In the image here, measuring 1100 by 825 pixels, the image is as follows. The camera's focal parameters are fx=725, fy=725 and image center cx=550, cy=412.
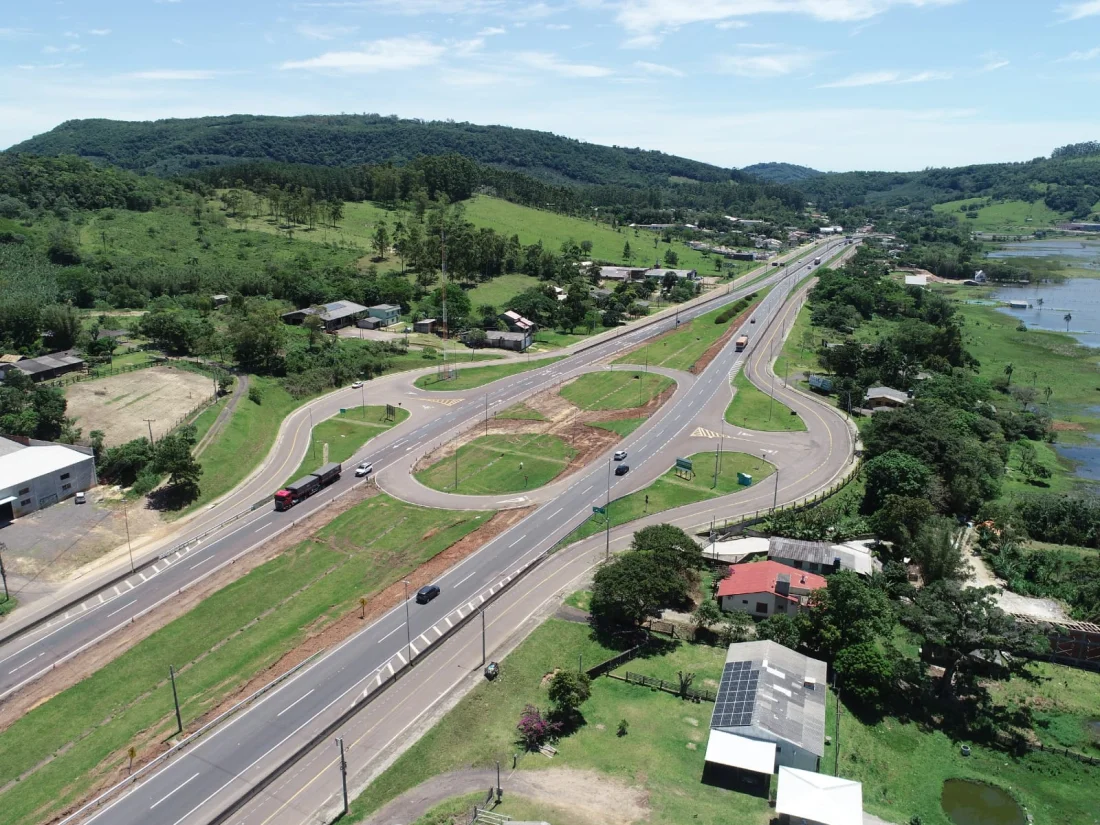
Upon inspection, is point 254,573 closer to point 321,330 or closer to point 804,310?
point 321,330

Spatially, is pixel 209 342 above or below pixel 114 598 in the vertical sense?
above

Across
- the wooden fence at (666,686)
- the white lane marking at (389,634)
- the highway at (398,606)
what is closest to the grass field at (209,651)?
the highway at (398,606)

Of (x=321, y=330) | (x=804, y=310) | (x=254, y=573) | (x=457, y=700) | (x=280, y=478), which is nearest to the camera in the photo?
(x=457, y=700)

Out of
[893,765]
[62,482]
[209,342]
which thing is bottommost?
[893,765]

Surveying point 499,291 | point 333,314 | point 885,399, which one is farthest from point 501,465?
point 499,291

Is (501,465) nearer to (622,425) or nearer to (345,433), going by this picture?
(622,425)

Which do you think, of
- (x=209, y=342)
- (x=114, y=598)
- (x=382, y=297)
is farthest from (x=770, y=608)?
(x=382, y=297)
